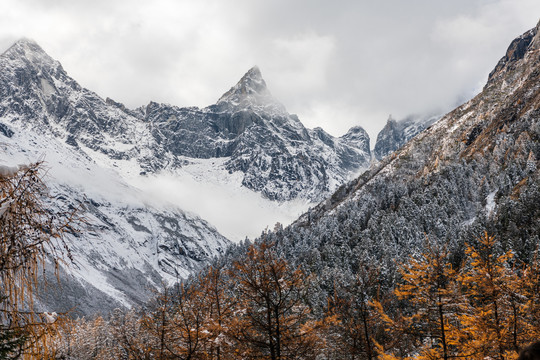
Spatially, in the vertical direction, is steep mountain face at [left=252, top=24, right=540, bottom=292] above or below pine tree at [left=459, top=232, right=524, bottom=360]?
above

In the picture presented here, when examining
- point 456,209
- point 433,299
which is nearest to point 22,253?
point 433,299

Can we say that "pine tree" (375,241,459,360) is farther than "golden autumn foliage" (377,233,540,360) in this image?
Yes

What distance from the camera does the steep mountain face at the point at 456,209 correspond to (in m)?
81.8

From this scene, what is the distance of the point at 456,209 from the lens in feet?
375

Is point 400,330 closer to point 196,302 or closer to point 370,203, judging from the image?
→ point 196,302

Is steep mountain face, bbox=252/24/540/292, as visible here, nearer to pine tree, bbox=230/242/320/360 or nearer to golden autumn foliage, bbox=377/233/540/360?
golden autumn foliage, bbox=377/233/540/360

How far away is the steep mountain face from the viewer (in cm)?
8175

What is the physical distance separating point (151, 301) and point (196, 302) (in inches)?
136

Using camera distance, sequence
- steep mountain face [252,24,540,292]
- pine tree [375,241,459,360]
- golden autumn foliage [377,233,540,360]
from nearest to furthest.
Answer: golden autumn foliage [377,233,540,360]
pine tree [375,241,459,360]
steep mountain face [252,24,540,292]

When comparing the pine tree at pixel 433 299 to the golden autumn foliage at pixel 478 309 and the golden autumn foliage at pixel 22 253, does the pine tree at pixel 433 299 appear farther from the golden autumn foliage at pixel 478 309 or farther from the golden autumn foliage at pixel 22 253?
the golden autumn foliage at pixel 22 253

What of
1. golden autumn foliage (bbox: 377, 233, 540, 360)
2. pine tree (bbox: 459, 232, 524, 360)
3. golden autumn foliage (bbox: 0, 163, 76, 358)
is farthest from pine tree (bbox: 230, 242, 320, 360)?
golden autumn foliage (bbox: 0, 163, 76, 358)

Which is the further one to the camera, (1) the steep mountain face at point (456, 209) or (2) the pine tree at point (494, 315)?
(1) the steep mountain face at point (456, 209)

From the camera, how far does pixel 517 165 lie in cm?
11538

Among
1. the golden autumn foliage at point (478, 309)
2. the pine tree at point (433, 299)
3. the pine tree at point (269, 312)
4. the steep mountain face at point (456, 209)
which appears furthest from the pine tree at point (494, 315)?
the steep mountain face at point (456, 209)
